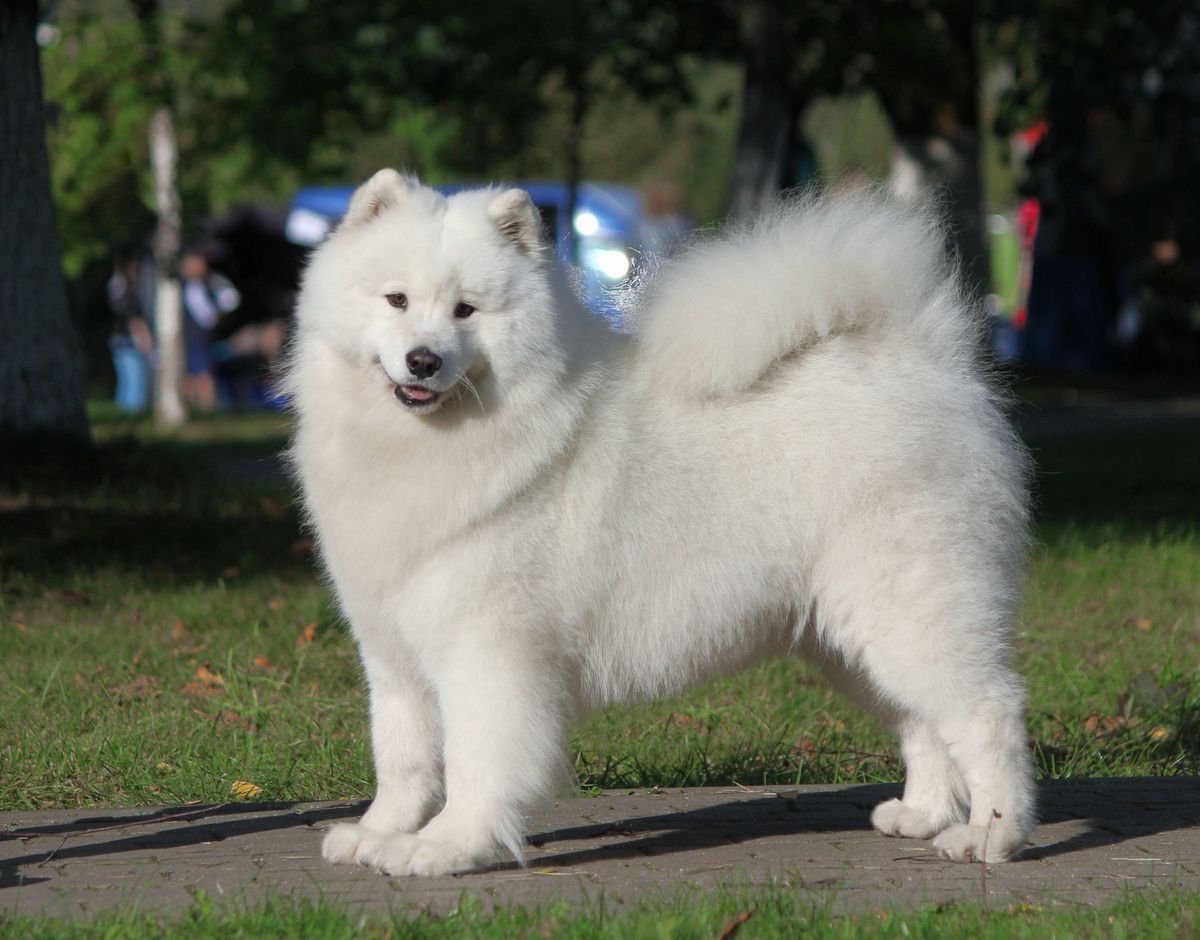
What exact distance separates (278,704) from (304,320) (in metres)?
2.41

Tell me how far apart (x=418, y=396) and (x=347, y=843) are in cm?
128

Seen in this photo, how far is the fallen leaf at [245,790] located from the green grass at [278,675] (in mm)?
52

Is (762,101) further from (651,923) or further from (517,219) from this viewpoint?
(651,923)

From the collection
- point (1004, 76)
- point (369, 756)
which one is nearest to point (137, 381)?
point (1004, 76)

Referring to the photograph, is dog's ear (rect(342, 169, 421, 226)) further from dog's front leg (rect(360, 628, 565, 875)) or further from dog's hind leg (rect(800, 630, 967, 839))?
dog's hind leg (rect(800, 630, 967, 839))

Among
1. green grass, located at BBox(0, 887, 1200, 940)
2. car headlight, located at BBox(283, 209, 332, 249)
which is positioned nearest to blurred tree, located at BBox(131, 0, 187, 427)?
car headlight, located at BBox(283, 209, 332, 249)

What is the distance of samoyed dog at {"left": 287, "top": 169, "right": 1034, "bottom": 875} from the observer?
408 centimetres

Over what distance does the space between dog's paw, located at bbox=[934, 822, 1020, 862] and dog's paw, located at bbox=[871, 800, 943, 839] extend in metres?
0.23

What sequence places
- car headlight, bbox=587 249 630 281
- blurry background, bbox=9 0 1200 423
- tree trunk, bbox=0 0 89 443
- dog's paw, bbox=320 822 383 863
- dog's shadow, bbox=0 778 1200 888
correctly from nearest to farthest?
dog's paw, bbox=320 822 383 863, dog's shadow, bbox=0 778 1200 888, tree trunk, bbox=0 0 89 443, blurry background, bbox=9 0 1200 423, car headlight, bbox=587 249 630 281

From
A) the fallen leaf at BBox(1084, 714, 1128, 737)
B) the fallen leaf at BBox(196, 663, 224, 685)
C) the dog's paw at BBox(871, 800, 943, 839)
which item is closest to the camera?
the dog's paw at BBox(871, 800, 943, 839)

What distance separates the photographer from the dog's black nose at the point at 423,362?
12.9 feet

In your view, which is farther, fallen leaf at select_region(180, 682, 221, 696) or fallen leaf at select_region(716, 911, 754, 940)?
fallen leaf at select_region(180, 682, 221, 696)

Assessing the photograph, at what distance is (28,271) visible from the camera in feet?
31.4

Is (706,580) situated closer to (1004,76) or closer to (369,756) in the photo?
(369,756)
